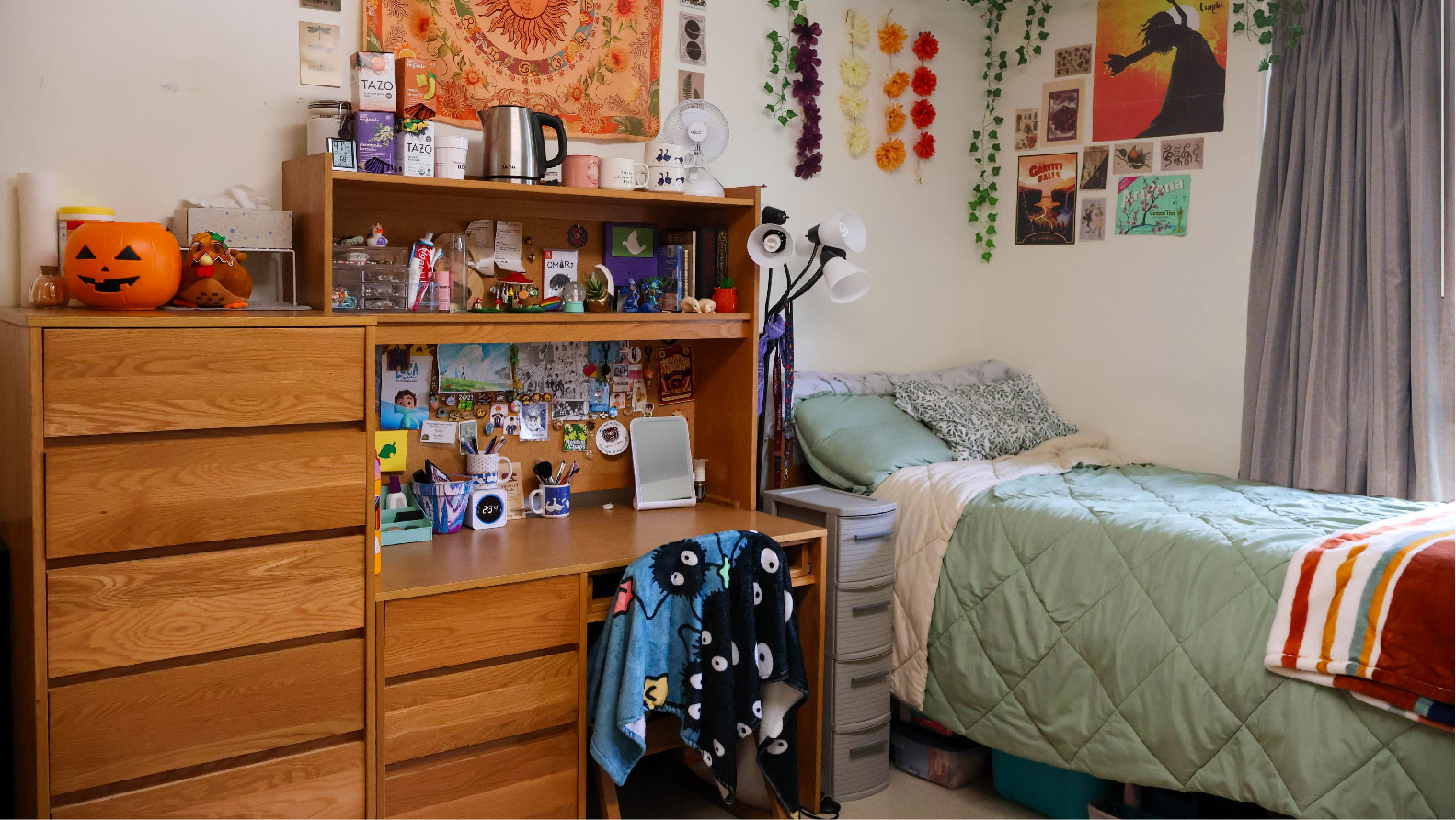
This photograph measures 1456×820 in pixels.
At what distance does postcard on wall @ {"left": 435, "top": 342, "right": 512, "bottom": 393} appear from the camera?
8.62 feet

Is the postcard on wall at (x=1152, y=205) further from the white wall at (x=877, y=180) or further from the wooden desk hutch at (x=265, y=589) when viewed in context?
the wooden desk hutch at (x=265, y=589)

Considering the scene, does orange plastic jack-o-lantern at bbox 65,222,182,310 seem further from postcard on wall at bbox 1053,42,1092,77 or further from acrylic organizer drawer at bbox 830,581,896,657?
postcard on wall at bbox 1053,42,1092,77

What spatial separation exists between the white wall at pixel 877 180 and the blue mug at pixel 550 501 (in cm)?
88

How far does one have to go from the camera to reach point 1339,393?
2938mm

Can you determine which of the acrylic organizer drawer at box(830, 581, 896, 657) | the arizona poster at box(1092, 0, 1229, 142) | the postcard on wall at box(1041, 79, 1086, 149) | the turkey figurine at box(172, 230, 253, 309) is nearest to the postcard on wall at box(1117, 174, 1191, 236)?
the arizona poster at box(1092, 0, 1229, 142)

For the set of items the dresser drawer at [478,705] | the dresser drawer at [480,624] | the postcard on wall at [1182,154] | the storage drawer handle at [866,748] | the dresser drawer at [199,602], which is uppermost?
the postcard on wall at [1182,154]

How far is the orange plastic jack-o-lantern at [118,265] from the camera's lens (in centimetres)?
196

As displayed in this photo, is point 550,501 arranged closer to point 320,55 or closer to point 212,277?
point 212,277

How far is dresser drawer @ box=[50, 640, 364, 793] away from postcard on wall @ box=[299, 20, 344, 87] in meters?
1.25

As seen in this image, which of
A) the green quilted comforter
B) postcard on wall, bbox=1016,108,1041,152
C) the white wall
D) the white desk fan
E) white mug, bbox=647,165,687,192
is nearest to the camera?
the green quilted comforter

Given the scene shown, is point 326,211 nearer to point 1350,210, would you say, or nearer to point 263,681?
point 263,681

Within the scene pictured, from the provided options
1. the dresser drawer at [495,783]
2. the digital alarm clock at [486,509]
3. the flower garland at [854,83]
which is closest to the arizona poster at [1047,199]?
the flower garland at [854,83]

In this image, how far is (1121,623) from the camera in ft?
8.11

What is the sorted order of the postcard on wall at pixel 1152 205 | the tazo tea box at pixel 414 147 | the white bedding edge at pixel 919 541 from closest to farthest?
the tazo tea box at pixel 414 147 → the white bedding edge at pixel 919 541 → the postcard on wall at pixel 1152 205
